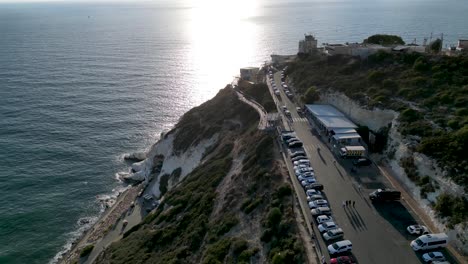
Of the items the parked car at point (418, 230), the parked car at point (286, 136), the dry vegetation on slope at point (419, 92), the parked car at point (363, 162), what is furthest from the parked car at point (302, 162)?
the parked car at point (418, 230)

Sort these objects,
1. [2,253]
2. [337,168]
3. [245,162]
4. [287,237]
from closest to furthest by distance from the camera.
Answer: [287,237] < [337,168] < [245,162] < [2,253]

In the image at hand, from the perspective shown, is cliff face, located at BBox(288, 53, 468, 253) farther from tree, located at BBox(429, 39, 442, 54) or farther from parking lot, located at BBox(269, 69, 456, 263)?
tree, located at BBox(429, 39, 442, 54)

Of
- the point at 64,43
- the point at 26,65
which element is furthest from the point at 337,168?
the point at 64,43

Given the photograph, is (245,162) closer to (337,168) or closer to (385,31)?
(337,168)

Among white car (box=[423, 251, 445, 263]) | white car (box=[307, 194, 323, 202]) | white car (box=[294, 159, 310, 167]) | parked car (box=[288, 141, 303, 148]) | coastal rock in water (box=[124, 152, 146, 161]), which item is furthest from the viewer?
coastal rock in water (box=[124, 152, 146, 161])

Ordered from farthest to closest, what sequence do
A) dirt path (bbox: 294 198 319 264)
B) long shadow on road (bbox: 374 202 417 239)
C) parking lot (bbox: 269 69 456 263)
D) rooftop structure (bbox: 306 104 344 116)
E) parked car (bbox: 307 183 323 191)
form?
rooftop structure (bbox: 306 104 344 116) → parked car (bbox: 307 183 323 191) → long shadow on road (bbox: 374 202 417 239) → parking lot (bbox: 269 69 456 263) → dirt path (bbox: 294 198 319 264)

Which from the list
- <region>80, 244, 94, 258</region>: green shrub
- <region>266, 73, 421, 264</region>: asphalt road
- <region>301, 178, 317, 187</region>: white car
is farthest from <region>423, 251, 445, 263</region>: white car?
<region>80, 244, 94, 258</region>: green shrub

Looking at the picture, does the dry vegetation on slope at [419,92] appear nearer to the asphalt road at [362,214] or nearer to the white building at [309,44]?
the asphalt road at [362,214]

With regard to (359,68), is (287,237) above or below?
below
